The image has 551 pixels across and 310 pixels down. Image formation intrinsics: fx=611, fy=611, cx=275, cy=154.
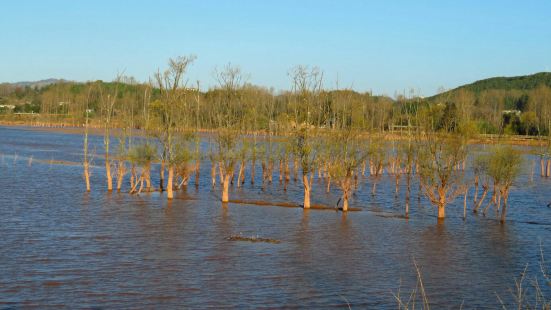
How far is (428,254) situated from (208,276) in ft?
28.1

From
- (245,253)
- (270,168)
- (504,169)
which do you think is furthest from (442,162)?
(270,168)

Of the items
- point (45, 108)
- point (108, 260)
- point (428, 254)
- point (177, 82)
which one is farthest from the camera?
point (45, 108)

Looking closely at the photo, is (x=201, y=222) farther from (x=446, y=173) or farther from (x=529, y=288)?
(x=529, y=288)

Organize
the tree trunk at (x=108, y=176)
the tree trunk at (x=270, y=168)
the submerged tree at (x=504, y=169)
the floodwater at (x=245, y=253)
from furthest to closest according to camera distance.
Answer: the tree trunk at (x=270, y=168), the tree trunk at (x=108, y=176), the submerged tree at (x=504, y=169), the floodwater at (x=245, y=253)

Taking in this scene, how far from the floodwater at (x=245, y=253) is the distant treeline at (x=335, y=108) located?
5.21 m

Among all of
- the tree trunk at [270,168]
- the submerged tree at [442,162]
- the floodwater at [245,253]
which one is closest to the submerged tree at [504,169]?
the floodwater at [245,253]

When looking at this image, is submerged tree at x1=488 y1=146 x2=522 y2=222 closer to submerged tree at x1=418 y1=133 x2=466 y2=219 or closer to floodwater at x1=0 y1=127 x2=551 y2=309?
floodwater at x1=0 y1=127 x2=551 y2=309

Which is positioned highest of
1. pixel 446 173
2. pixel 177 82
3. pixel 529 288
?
pixel 177 82

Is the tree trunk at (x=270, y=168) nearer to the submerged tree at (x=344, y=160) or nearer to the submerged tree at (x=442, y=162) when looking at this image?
the submerged tree at (x=344, y=160)

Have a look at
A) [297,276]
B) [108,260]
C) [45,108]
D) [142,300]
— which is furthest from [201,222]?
[45,108]

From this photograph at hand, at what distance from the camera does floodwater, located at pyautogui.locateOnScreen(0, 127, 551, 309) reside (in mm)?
16156

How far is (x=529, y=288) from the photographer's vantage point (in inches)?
714

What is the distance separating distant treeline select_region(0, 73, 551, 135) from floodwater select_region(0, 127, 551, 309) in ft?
17.1

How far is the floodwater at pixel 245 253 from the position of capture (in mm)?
16156
